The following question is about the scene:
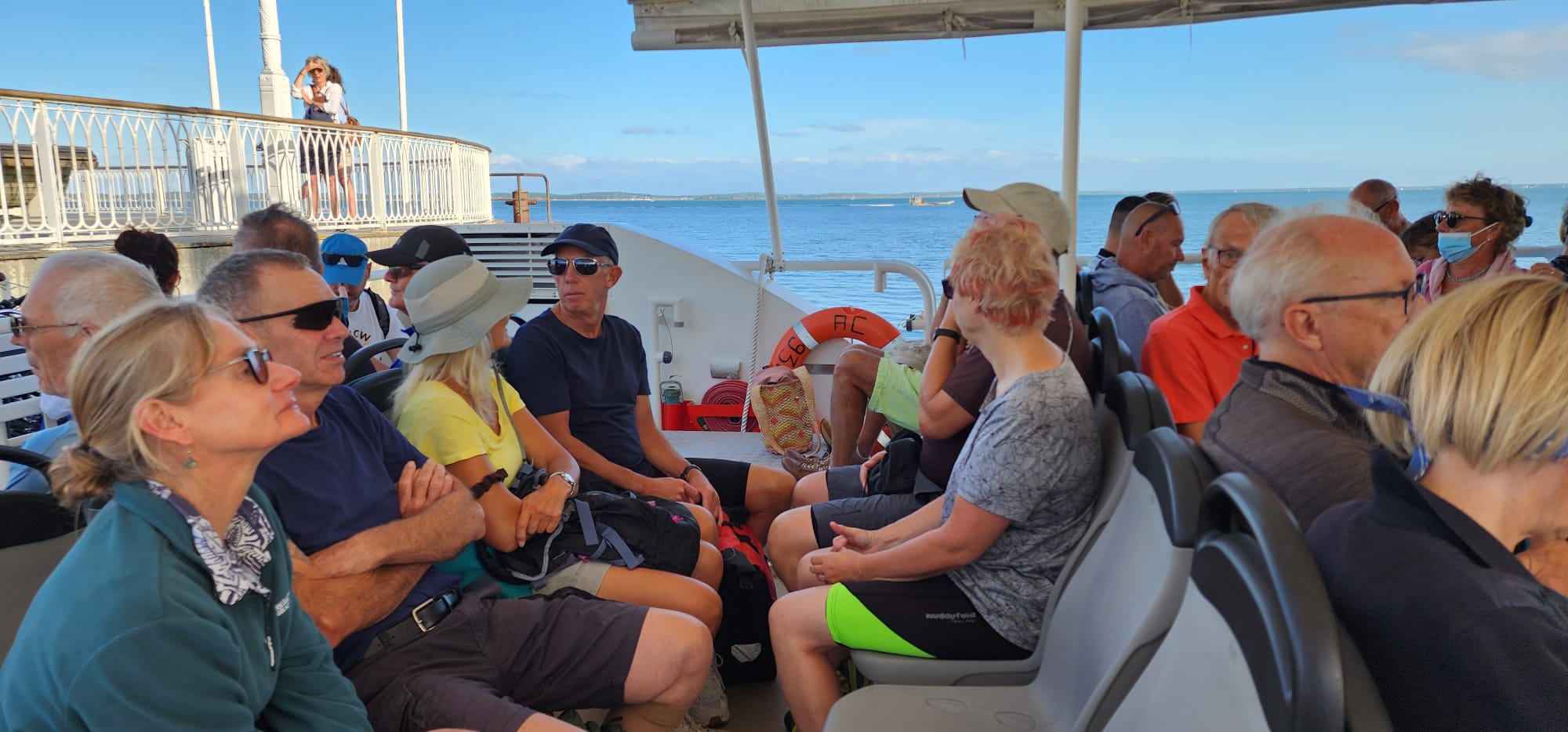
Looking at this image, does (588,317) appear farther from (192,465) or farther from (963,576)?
(192,465)

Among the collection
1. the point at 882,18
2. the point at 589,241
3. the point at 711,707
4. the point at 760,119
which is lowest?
the point at 711,707

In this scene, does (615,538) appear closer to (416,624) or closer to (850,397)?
(416,624)

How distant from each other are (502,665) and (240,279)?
861 millimetres

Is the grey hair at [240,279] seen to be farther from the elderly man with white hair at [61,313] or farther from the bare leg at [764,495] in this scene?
the bare leg at [764,495]

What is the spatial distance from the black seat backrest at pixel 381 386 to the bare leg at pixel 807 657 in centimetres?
105

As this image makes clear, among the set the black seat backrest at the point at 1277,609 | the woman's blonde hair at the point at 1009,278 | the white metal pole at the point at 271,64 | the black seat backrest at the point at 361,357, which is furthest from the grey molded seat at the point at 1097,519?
the white metal pole at the point at 271,64

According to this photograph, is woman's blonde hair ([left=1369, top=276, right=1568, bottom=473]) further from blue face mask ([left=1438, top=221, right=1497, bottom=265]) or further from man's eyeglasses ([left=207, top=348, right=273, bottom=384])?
blue face mask ([left=1438, top=221, right=1497, bottom=265])

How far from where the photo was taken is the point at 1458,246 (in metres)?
3.29

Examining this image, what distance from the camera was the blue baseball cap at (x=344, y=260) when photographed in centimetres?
329

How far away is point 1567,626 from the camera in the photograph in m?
0.76

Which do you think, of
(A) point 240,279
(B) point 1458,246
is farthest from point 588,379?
(B) point 1458,246

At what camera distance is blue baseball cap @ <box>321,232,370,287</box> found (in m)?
3.29

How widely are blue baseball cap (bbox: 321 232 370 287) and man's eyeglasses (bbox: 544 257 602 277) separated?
1020mm

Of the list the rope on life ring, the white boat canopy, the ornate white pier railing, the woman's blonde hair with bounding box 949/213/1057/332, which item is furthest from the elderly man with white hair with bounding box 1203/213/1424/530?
the ornate white pier railing
